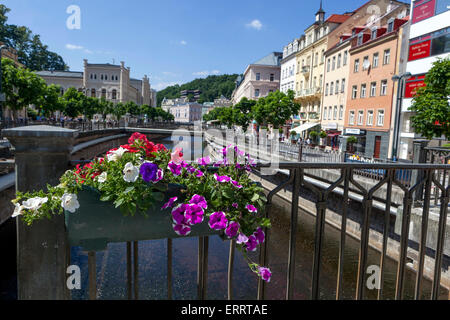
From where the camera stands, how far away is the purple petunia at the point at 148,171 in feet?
5.71

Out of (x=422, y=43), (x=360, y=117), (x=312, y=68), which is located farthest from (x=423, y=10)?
(x=312, y=68)

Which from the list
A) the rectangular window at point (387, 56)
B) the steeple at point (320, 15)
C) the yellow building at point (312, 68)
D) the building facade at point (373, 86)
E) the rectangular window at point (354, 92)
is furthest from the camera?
the steeple at point (320, 15)

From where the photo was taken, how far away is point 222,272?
12.1 meters

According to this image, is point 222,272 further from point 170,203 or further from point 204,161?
point 170,203

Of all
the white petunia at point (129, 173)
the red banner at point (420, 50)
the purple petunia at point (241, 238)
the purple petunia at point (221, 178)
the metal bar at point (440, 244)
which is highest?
the red banner at point (420, 50)

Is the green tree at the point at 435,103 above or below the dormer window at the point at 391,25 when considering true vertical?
below

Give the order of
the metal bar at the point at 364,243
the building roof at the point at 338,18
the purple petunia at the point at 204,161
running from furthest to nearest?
the building roof at the point at 338,18 < the metal bar at the point at 364,243 < the purple petunia at the point at 204,161

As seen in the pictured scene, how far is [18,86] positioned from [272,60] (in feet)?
180

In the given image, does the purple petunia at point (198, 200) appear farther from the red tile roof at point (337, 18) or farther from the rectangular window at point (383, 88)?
the red tile roof at point (337, 18)

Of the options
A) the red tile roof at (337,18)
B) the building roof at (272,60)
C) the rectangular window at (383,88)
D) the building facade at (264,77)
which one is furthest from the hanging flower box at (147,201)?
the building roof at (272,60)

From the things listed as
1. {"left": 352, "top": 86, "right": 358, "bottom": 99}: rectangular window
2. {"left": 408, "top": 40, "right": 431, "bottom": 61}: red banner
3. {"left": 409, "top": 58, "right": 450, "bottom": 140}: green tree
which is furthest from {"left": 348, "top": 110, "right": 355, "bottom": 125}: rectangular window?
{"left": 409, "top": 58, "right": 450, "bottom": 140}: green tree

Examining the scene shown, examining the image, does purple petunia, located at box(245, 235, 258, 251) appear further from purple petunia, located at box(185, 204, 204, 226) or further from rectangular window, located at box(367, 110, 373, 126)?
rectangular window, located at box(367, 110, 373, 126)

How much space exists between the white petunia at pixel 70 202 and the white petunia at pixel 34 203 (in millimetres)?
101
